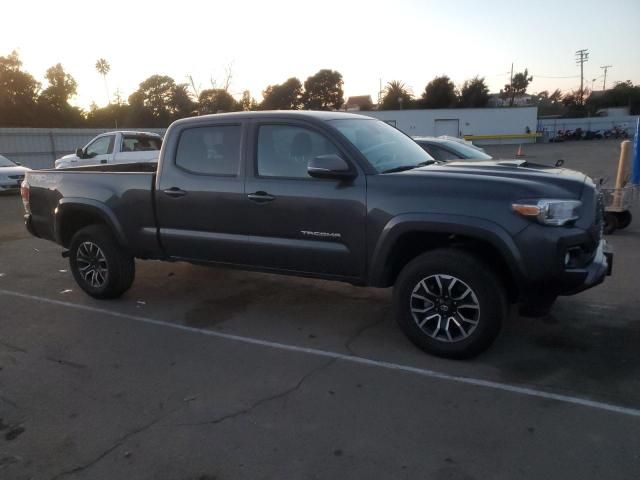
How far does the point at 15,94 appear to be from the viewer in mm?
48438

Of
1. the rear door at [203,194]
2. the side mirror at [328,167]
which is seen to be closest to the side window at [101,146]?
the rear door at [203,194]

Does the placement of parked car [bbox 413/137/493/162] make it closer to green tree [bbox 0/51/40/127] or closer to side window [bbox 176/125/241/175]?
side window [bbox 176/125/241/175]

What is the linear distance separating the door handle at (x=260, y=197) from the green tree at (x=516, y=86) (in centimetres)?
9614

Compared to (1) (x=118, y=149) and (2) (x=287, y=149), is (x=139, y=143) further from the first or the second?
(2) (x=287, y=149)

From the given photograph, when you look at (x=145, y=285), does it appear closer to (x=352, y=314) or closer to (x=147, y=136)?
(x=352, y=314)

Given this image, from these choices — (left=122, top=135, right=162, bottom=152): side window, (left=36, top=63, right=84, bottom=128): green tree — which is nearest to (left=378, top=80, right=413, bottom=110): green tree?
(left=36, top=63, right=84, bottom=128): green tree

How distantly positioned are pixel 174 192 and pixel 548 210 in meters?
3.37

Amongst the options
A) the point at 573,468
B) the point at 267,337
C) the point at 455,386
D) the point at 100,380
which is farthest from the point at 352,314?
the point at 573,468

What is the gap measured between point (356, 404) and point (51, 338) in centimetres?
305

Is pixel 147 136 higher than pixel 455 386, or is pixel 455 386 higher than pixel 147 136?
pixel 147 136

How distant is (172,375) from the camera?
14.0ft

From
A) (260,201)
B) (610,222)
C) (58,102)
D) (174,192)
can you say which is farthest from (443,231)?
(58,102)

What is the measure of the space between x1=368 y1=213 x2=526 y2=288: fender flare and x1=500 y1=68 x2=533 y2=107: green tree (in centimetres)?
9639

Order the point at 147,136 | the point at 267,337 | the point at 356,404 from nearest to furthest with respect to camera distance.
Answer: the point at 356,404
the point at 267,337
the point at 147,136
